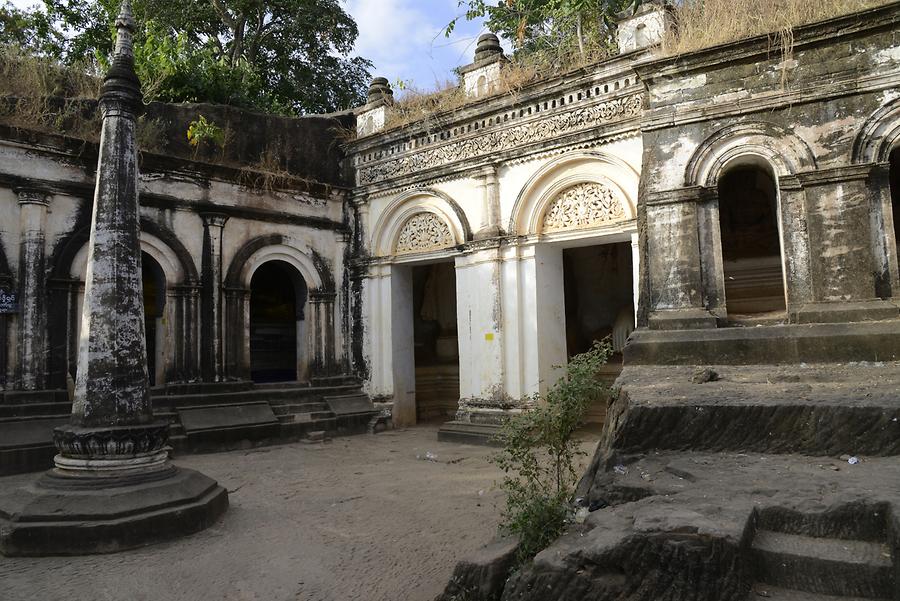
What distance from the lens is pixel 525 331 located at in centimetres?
894

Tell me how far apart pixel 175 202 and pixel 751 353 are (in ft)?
26.1

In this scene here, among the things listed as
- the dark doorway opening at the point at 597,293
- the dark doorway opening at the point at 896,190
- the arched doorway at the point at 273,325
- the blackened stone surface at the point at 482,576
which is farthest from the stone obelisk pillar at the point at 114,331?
the dark doorway opening at the point at 896,190

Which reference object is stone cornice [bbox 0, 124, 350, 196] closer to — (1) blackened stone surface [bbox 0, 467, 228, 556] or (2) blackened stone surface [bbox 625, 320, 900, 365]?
(1) blackened stone surface [bbox 0, 467, 228, 556]

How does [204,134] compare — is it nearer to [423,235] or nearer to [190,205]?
[190,205]

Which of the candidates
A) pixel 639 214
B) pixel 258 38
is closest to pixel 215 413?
pixel 639 214

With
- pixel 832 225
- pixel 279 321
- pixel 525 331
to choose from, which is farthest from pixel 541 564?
pixel 279 321

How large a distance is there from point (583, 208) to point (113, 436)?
619 cm

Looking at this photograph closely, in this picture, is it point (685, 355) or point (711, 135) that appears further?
point (711, 135)

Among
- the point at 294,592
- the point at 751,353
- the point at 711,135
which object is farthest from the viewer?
the point at 711,135

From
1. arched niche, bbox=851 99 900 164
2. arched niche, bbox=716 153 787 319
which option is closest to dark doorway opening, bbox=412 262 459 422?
arched niche, bbox=716 153 787 319

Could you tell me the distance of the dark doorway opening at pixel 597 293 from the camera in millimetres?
11367

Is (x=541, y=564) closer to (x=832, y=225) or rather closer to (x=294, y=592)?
(x=294, y=592)

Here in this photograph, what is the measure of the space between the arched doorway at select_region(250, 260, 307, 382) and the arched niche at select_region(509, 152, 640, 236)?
451cm

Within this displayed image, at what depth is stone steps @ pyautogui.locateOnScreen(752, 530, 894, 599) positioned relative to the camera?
2.21 meters
